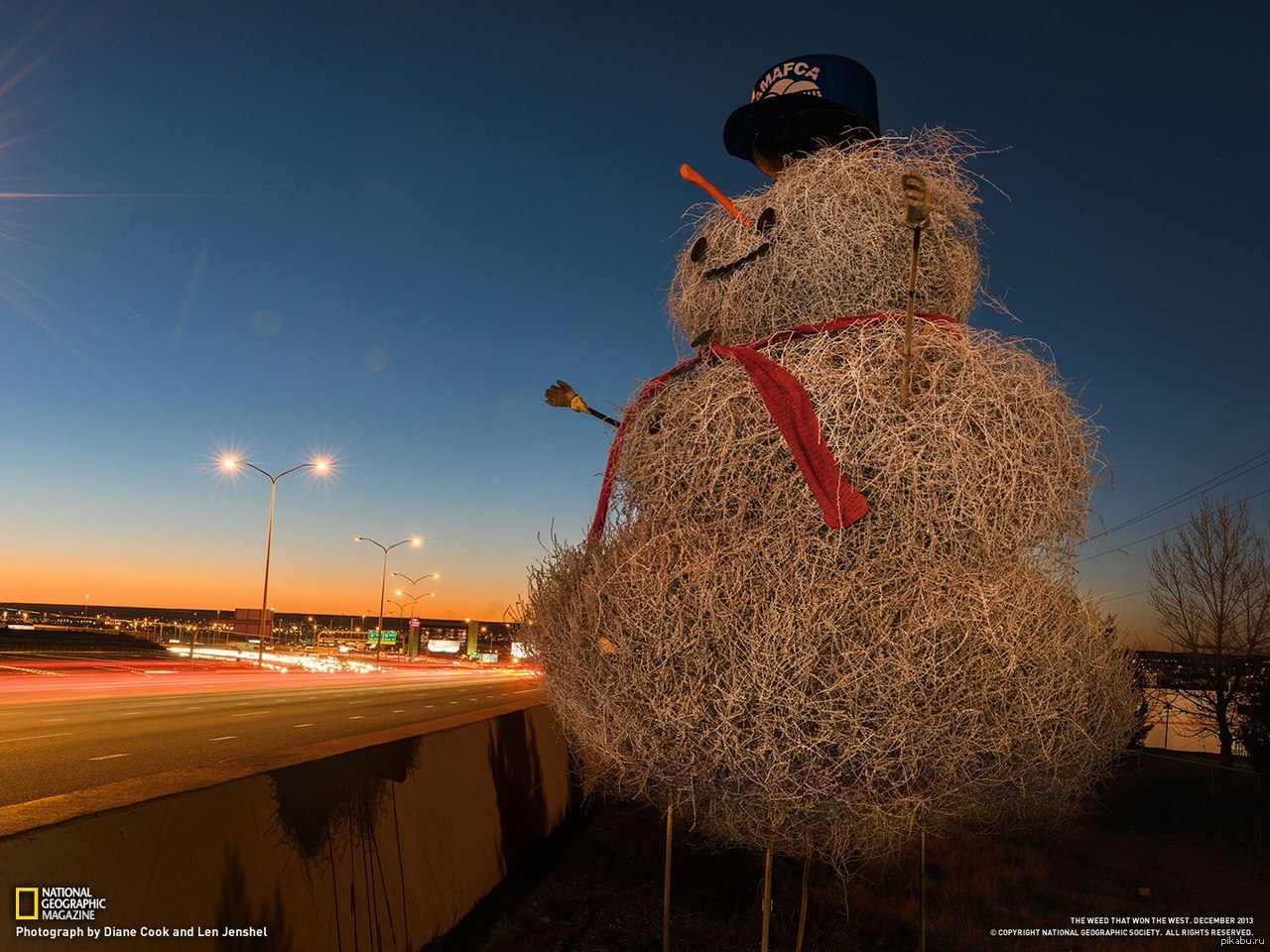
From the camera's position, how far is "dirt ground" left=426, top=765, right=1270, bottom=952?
473 cm

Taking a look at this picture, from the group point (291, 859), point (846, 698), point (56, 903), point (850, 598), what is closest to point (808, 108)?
point (850, 598)

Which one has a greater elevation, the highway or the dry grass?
the dry grass

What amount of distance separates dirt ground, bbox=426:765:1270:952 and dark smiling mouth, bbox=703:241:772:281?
2.91 m

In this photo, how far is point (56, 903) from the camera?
2312 mm

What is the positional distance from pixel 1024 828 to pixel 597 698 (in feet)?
6.73

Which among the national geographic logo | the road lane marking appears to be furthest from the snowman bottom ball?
the road lane marking

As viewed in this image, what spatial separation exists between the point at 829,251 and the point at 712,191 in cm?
73

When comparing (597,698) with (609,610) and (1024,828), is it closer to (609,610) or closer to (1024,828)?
(609,610)

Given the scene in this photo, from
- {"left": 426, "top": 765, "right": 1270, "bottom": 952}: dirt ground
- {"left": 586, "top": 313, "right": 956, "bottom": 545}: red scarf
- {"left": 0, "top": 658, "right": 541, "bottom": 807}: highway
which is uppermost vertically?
{"left": 586, "top": 313, "right": 956, "bottom": 545}: red scarf

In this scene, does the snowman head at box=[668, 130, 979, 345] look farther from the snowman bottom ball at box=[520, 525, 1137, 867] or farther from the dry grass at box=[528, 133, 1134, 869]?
the snowman bottom ball at box=[520, 525, 1137, 867]

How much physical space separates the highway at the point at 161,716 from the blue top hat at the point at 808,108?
3.71m

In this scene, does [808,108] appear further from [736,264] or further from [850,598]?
[850,598]

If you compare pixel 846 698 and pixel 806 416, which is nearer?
pixel 846 698

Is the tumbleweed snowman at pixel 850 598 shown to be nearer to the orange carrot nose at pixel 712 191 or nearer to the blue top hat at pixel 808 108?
the orange carrot nose at pixel 712 191
